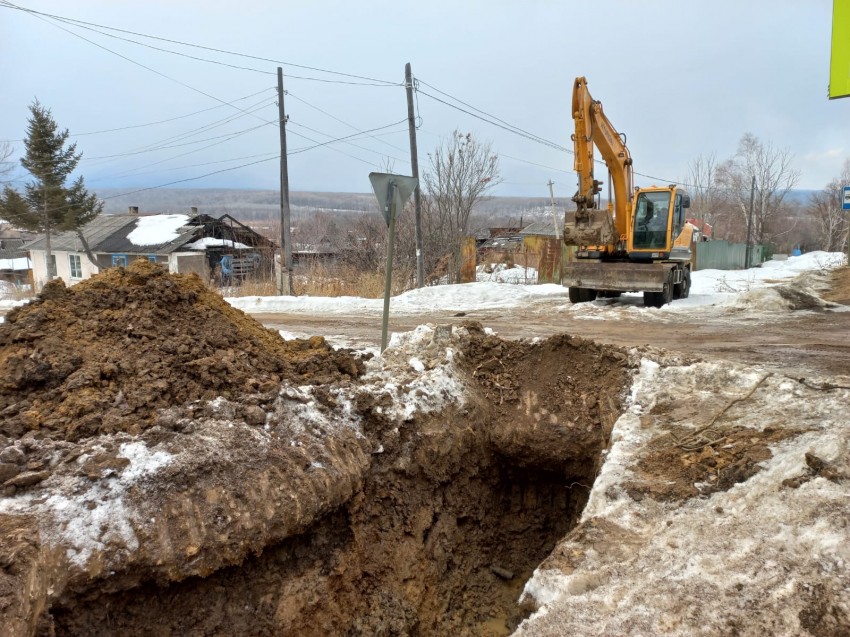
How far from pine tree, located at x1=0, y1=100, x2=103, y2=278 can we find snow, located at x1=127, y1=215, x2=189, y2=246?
3.98 m

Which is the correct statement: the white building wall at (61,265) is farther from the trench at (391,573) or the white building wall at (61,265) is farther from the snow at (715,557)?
the snow at (715,557)

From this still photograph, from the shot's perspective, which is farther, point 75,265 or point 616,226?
point 75,265

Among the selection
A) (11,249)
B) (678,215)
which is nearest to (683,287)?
(678,215)

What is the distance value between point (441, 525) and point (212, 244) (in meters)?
30.9

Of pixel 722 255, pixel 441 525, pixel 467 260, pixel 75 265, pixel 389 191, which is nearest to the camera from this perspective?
pixel 441 525

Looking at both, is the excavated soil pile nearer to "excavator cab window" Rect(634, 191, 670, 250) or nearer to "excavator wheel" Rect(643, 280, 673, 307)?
"excavator wheel" Rect(643, 280, 673, 307)

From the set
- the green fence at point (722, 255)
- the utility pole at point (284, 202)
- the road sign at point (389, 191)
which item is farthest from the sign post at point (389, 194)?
the green fence at point (722, 255)

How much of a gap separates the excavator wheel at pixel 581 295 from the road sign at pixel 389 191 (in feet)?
27.2

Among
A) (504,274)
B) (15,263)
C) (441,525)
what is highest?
(504,274)

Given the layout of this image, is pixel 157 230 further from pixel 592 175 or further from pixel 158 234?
pixel 592 175

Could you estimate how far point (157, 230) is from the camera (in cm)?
3600

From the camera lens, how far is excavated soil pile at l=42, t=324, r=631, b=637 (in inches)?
157

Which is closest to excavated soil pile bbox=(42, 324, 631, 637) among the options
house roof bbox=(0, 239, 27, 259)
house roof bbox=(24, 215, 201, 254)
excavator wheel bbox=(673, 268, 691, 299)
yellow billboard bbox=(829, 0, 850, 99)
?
yellow billboard bbox=(829, 0, 850, 99)

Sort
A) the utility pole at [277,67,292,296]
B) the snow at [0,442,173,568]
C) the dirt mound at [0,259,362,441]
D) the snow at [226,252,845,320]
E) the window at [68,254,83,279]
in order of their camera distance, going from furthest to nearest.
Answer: the window at [68,254,83,279] → the utility pole at [277,67,292,296] → the snow at [226,252,845,320] → the dirt mound at [0,259,362,441] → the snow at [0,442,173,568]
